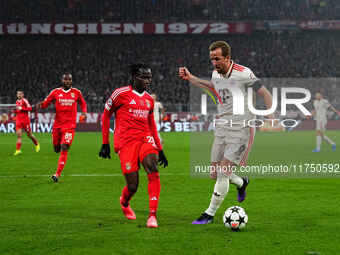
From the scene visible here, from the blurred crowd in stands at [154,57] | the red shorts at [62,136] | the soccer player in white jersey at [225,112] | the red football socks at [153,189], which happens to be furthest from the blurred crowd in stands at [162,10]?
the red football socks at [153,189]

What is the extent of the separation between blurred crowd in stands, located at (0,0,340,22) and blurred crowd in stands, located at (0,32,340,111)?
57.1 inches

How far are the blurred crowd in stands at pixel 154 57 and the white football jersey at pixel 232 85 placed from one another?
113ft

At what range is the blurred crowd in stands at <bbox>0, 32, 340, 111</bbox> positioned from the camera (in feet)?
139

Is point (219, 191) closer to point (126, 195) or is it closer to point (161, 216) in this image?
point (161, 216)

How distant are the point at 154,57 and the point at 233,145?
37.3 m

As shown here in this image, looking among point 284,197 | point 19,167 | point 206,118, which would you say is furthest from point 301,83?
point 284,197

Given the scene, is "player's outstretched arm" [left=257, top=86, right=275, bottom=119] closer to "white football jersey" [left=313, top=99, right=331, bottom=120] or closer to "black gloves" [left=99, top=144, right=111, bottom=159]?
"black gloves" [left=99, top=144, right=111, bottom=159]

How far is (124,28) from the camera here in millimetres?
42906

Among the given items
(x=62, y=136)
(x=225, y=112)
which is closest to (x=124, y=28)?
(x=62, y=136)

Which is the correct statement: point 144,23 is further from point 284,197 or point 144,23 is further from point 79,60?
point 284,197

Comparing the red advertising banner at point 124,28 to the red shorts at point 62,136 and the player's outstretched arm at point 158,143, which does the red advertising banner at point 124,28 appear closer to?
the red shorts at point 62,136

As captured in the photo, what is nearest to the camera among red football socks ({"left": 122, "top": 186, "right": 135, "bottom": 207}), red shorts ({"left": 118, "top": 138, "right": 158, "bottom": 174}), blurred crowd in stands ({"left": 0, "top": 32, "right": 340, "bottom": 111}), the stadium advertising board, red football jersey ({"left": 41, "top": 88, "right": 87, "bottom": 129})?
red shorts ({"left": 118, "top": 138, "right": 158, "bottom": 174})

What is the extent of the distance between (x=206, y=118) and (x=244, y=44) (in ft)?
36.2

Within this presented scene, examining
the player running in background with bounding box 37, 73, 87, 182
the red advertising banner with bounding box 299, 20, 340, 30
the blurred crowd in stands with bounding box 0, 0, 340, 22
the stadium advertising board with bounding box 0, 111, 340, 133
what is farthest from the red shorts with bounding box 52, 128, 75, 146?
the red advertising banner with bounding box 299, 20, 340, 30
